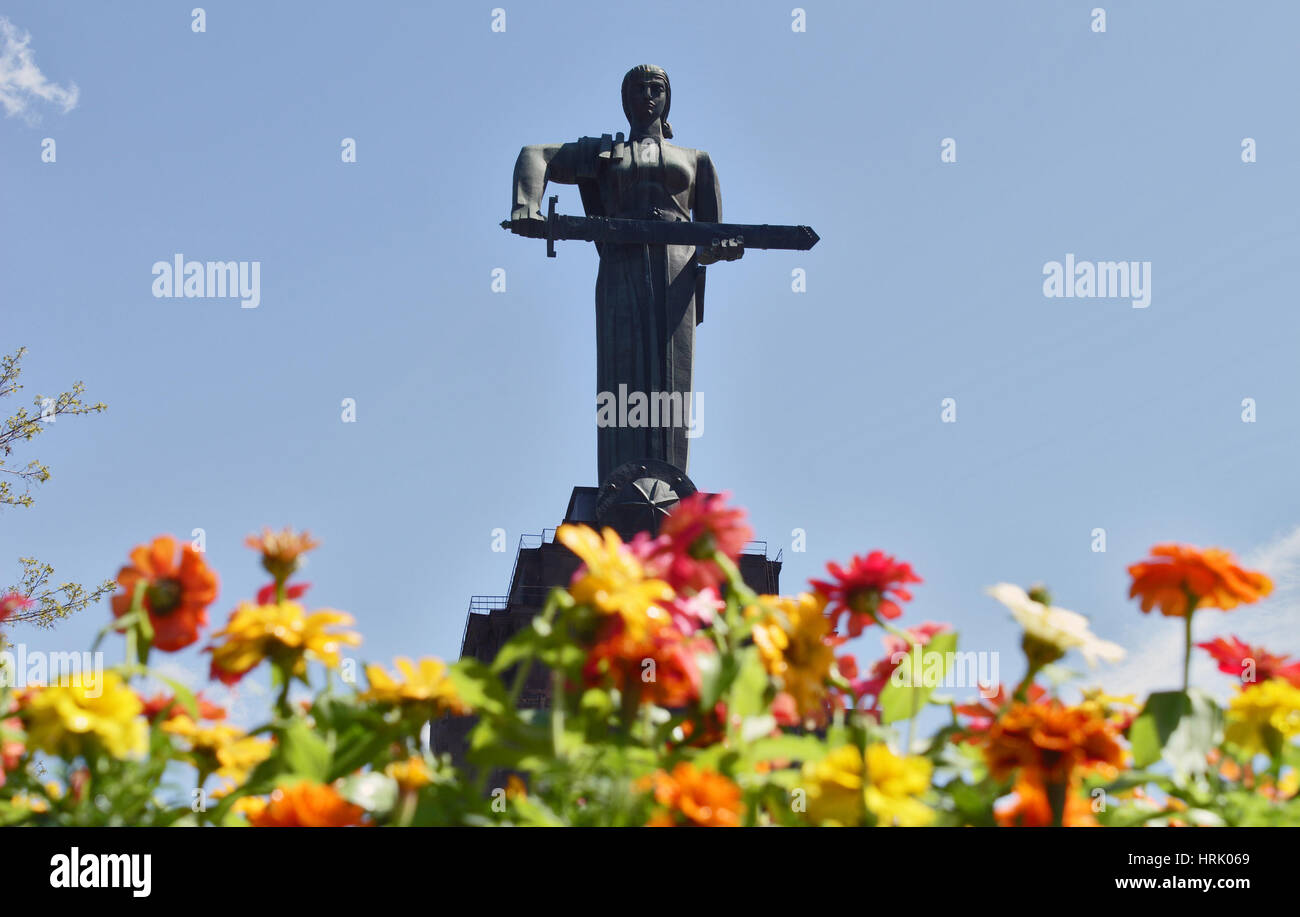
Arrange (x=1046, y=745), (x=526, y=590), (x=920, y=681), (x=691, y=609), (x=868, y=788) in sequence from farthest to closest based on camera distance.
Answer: (x=526, y=590) → (x=920, y=681) → (x=691, y=609) → (x=1046, y=745) → (x=868, y=788)

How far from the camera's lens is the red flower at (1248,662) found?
2.48 metres

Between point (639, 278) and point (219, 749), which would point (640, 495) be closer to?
point (639, 278)

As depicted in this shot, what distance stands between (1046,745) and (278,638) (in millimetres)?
1048

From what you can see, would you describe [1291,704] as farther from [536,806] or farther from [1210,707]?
[536,806]

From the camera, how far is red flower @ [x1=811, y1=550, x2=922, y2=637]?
2477 millimetres

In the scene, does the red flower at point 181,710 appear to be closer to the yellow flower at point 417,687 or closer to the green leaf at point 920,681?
the yellow flower at point 417,687

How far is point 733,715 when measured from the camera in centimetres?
201

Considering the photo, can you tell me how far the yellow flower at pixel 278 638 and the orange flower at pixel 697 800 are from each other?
0.51 meters

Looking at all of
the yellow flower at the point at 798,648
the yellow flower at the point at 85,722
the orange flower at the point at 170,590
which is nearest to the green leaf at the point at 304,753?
the yellow flower at the point at 85,722

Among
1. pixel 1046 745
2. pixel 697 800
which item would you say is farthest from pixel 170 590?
pixel 1046 745

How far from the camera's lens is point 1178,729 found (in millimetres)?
2031

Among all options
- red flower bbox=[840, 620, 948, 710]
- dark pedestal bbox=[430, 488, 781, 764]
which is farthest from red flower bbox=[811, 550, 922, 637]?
dark pedestal bbox=[430, 488, 781, 764]

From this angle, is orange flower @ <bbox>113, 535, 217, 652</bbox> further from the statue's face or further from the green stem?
the statue's face
